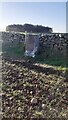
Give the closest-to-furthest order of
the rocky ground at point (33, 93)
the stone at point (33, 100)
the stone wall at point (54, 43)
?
the rocky ground at point (33, 93)
the stone at point (33, 100)
the stone wall at point (54, 43)

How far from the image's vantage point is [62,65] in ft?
31.9

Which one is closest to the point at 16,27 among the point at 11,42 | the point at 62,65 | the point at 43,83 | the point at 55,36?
the point at 11,42

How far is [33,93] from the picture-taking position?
6312mm

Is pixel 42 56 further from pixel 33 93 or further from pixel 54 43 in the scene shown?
pixel 33 93

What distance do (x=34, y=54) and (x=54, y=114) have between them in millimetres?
6365

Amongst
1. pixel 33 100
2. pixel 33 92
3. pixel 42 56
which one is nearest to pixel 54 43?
pixel 42 56

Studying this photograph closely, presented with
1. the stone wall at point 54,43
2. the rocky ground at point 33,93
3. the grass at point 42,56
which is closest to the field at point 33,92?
the rocky ground at point 33,93

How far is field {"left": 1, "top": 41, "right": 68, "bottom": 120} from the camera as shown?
17.4ft

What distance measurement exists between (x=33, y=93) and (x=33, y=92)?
6cm

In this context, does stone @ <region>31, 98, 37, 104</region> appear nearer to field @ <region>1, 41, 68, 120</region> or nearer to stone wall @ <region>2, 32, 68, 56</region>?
field @ <region>1, 41, 68, 120</region>

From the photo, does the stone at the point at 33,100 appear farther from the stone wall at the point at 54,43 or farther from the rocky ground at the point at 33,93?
the stone wall at the point at 54,43

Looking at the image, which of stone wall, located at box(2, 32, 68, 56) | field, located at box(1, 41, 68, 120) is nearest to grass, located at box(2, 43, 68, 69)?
stone wall, located at box(2, 32, 68, 56)

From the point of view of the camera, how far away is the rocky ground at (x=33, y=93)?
209 inches

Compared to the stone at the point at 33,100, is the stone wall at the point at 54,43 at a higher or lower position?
higher
